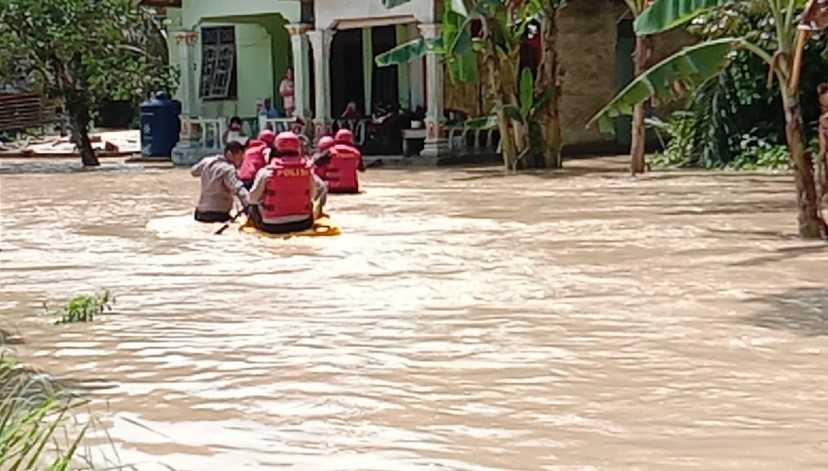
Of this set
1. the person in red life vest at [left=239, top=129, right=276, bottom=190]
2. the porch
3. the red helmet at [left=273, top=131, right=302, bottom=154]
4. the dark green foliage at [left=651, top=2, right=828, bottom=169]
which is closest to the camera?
the red helmet at [left=273, top=131, right=302, bottom=154]

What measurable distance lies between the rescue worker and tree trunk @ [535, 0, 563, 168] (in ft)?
30.6

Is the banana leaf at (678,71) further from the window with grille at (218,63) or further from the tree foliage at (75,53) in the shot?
the window with grille at (218,63)

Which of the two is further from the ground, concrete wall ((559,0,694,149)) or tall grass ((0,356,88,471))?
concrete wall ((559,0,694,149))

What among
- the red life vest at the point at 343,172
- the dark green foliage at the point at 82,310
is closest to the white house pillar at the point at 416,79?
the red life vest at the point at 343,172

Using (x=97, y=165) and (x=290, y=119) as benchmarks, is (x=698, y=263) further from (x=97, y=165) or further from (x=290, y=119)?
(x=97, y=165)

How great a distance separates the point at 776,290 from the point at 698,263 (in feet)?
4.60

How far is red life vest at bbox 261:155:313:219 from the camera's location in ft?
40.0

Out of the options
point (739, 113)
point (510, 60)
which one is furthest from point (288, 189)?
point (739, 113)

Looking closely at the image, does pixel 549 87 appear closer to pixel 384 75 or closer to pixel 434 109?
pixel 434 109

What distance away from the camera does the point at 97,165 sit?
27.6 metres

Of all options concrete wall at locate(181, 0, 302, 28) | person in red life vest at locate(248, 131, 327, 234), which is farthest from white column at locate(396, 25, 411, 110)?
person in red life vest at locate(248, 131, 327, 234)

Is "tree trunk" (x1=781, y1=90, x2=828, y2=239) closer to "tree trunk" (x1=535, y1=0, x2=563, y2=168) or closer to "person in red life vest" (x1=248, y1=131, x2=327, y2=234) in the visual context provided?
"person in red life vest" (x1=248, y1=131, x2=327, y2=234)

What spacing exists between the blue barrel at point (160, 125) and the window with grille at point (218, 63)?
0.82 meters

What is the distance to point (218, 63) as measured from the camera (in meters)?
29.3
